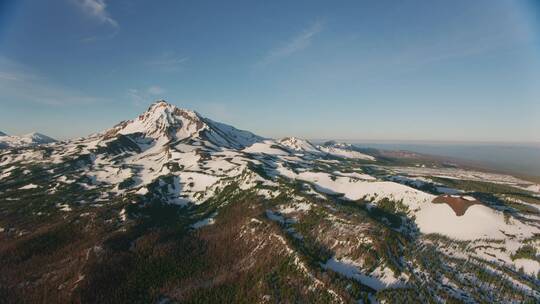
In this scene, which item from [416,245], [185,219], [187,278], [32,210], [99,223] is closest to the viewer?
[187,278]

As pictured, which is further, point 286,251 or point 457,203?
point 457,203

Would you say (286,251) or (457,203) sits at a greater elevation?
(457,203)

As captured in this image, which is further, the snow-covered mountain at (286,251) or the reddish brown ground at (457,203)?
the reddish brown ground at (457,203)

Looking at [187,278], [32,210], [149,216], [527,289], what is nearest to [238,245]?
[187,278]

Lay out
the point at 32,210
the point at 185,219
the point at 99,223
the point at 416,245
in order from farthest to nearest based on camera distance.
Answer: the point at 32,210
the point at 185,219
the point at 99,223
the point at 416,245

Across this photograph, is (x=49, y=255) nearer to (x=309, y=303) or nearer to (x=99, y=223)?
(x=99, y=223)

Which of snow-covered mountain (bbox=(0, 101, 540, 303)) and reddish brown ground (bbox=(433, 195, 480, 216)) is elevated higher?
reddish brown ground (bbox=(433, 195, 480, 216))

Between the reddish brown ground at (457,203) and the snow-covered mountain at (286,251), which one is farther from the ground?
the reddish brown ground at (457,203)

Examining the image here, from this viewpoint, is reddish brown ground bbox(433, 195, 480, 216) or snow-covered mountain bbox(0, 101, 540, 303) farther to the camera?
reddish brown ground bbox(433, 195, 480, 216)
